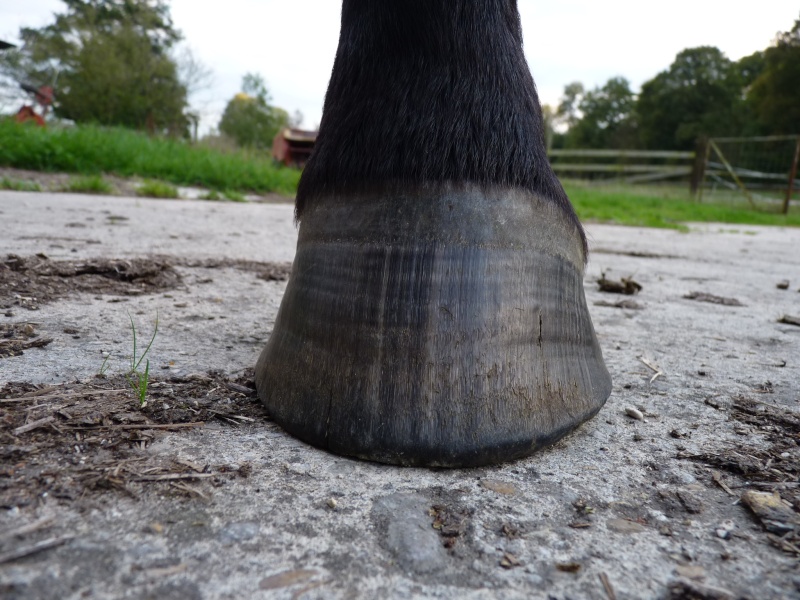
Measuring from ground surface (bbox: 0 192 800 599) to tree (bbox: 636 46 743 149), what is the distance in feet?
123

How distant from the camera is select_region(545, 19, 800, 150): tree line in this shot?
27.5m

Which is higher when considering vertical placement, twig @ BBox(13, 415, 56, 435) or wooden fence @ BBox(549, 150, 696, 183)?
wooden fence @ BBox(549, 150, 696, 183)

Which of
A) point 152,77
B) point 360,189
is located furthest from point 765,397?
point 152,77

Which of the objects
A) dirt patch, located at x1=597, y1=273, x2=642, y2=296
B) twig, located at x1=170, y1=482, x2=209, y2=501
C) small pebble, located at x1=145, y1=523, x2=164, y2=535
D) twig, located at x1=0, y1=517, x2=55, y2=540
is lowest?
small pebble, located at x1=145, y1=523, x2=164, y2=535

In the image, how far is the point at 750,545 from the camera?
2.30ft

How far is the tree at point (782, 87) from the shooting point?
26.8 meters

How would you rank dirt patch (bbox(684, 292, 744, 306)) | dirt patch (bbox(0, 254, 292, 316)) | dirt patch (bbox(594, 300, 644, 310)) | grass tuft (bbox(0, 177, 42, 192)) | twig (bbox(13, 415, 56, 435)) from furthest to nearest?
1. grass tuft (bbox(0, 177, 42, 192))
2. dirt patch (bbox(684, 292, 744, 306))
3. dirt patch (bbox(594, 300, 644, 310))
4. dirt patch (bbox(0, 254, 292, 316))
5. twig (bbox(13, 415, 56, 435))

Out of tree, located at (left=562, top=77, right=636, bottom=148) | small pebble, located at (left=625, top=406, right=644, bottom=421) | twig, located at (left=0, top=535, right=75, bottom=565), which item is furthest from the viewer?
tree, located at (left=562, top=77, right=636, bottom=148)

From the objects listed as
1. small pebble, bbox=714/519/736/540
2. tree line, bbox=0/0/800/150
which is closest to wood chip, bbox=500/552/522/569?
small pebble, bbox=714/519/736/540

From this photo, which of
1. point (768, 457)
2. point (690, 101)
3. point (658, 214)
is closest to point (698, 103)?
point (690, 101)

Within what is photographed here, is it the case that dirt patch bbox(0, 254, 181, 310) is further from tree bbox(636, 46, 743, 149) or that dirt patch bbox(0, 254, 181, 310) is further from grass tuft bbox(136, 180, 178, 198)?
tree bbox(636, 46, 743, 149)

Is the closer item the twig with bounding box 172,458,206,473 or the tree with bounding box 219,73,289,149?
the twig with bounding box 172,458,206,473

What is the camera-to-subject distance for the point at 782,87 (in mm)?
27344

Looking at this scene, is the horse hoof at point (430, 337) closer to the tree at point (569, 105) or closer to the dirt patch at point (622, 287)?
the dirt patch at point (622, 287)
